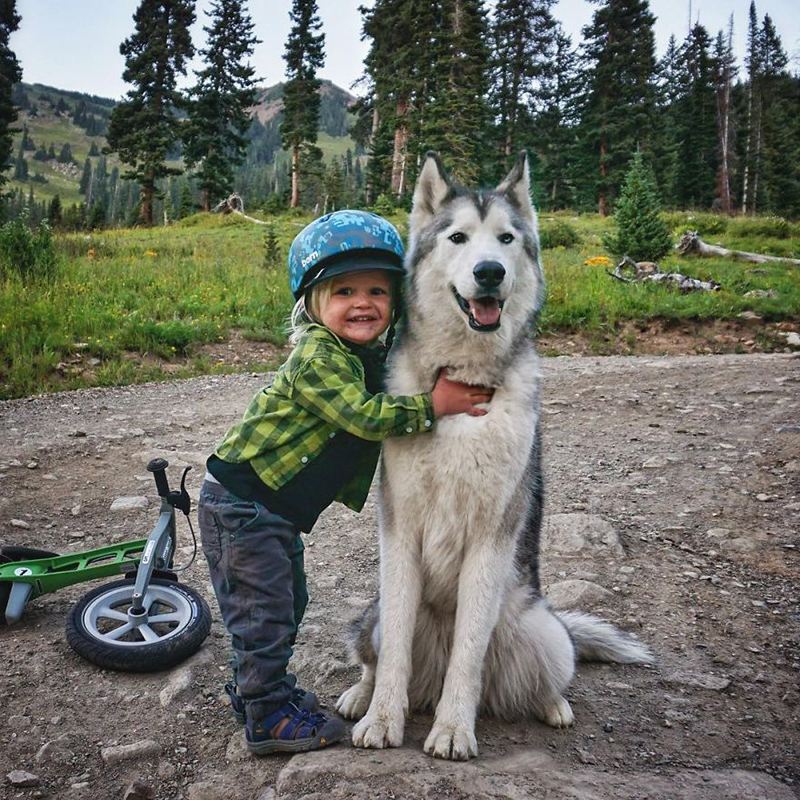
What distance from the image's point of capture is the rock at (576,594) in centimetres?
382

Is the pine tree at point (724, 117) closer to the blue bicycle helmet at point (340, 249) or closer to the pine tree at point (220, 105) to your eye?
the pine tree at point (220, 105)

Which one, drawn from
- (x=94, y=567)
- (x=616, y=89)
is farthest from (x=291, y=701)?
(x=616, y=89)

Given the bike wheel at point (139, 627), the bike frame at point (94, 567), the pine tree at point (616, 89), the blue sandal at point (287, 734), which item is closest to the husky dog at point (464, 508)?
the blue sandal at point (287, 734)

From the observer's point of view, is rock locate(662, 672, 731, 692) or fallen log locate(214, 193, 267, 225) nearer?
rock locate(662, 672, 731, 692)

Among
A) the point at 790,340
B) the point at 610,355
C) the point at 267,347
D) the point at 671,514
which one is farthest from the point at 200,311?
the point at 790,340

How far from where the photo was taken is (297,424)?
252 centimetres

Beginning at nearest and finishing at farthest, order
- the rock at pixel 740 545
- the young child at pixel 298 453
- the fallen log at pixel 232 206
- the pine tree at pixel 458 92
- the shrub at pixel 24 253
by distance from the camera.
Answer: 1. the young child at pixel 298 453
2. the rock at pixel 740 545
3. the shrub at pixel 24 253
4. the pine tree at pixel 458 92
5. the fallen log at pixel 232 206

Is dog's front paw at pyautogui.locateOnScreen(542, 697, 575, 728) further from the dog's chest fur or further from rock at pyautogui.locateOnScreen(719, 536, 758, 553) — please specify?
rock at pyautogui.locateOnScreen(719, 536, 758, 553)

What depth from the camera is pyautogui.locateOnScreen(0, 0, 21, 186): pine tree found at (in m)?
35.8

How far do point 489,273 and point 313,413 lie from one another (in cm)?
89

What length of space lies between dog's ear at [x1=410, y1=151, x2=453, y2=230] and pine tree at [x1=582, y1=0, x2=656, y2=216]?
3618 centimetres

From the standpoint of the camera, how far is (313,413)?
250cm

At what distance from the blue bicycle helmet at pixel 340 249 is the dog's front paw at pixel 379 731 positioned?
1760mm

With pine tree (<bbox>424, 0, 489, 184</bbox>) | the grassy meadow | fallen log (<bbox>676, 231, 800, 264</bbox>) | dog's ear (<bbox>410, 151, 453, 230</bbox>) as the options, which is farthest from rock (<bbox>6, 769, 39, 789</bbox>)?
pine tree (<bbox>424, 0, 489, 184</bbox>)
